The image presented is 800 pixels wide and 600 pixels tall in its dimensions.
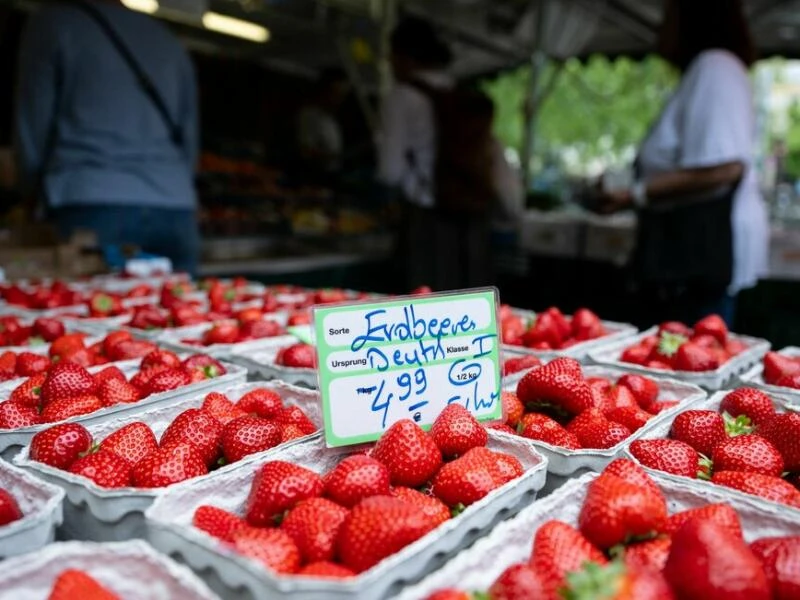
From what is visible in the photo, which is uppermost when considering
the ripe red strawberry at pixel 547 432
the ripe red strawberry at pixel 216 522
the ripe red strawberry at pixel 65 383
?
the ripe red strawberry at pixel 65 383

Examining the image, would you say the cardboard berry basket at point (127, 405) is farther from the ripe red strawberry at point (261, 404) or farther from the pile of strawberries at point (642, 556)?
the pile of strawberries at point (642, 556)

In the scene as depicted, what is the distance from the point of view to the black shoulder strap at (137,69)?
315cm

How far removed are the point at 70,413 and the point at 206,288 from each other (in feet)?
5.39

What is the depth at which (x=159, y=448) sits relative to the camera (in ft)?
3.98

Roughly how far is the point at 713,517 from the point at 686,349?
0.91 meters

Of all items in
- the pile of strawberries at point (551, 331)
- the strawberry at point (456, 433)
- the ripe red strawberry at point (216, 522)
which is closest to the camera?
the ripe red strawberry at point (216, 522)

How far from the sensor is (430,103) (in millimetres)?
4297

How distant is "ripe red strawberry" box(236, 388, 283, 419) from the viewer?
4.86 feet

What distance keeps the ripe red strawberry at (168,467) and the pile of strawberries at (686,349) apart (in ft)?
3.75

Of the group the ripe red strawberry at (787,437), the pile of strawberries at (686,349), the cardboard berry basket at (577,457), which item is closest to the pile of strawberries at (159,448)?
the cardboard berry basket at (577,457)

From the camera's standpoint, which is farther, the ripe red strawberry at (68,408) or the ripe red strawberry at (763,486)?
the ripe red strawberry at (68,408)

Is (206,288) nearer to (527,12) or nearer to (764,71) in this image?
(527,12)

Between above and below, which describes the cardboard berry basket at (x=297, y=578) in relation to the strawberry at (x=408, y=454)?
below

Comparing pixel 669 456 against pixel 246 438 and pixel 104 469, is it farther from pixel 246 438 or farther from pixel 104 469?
pixel 104 469
